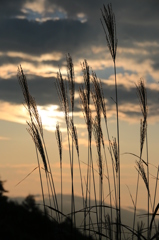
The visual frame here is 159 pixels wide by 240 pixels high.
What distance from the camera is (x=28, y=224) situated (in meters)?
5.54

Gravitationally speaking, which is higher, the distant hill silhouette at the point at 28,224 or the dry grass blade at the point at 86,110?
the dry grass blade at the point at 86,110

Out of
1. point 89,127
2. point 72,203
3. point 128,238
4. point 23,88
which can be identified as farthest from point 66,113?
point 128,238

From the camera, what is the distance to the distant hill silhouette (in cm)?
315

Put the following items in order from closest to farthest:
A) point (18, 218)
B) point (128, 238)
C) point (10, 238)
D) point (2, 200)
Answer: point (128, 238), point (10, 238), point (18, 218), point (2, 200)

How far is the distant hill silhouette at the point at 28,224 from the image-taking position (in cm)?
315

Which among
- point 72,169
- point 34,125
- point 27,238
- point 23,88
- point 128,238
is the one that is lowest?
point 27,238

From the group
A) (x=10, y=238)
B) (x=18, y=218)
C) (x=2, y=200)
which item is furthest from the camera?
(x=2, y=200)

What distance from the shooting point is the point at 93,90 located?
3.60m

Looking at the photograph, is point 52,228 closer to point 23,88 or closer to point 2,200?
point 23,88

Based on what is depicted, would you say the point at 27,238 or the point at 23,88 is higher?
the point at 23,88

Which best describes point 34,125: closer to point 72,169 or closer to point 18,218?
point 72,169

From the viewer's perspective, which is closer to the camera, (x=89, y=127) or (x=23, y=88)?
(x=23, y=88)

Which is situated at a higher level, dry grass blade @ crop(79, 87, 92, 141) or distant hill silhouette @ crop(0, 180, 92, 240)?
dry grass blade @ crop(79, 87, 92, 141)

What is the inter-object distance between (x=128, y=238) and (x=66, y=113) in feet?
4.30
